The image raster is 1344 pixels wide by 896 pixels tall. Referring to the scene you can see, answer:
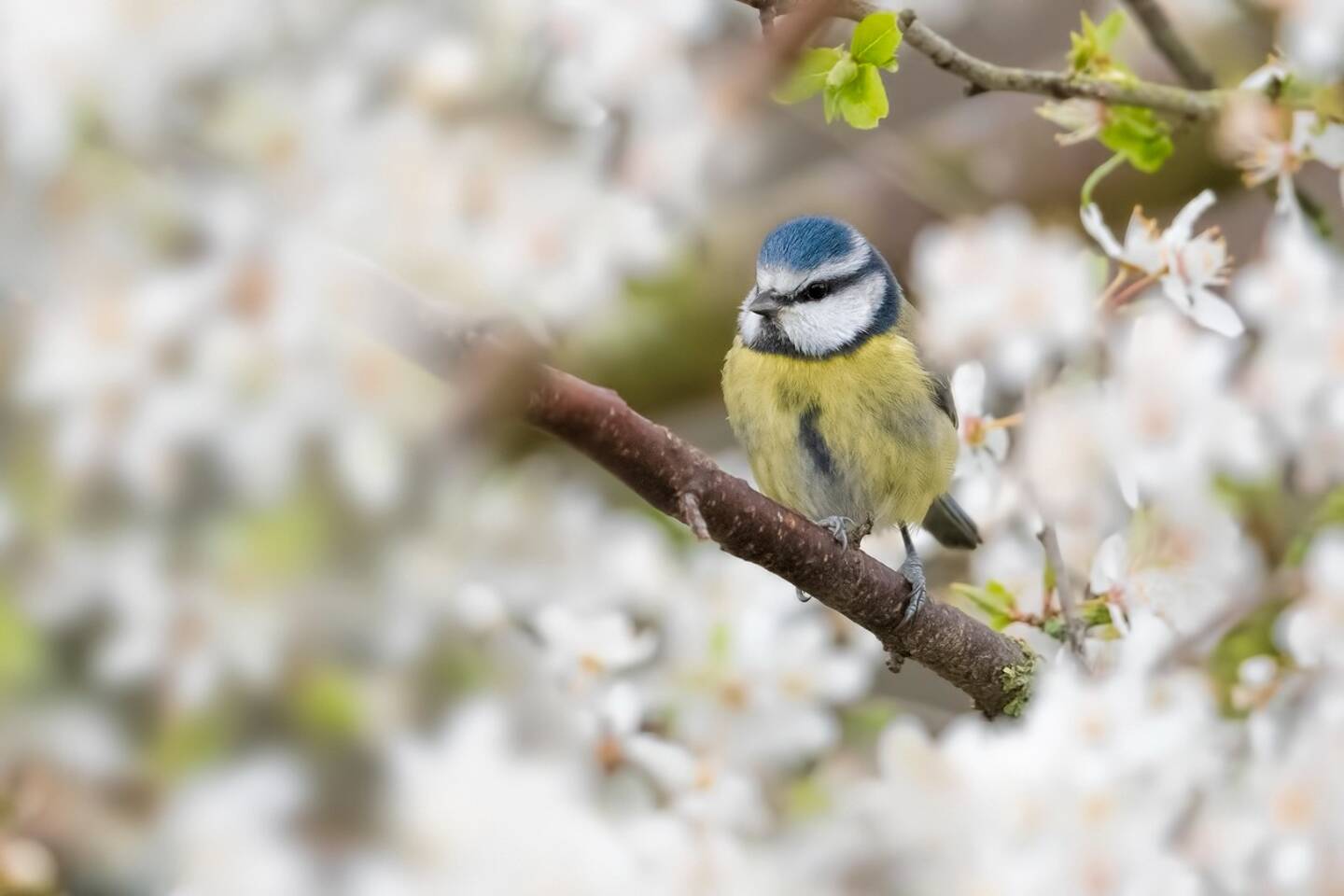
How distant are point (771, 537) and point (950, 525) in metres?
0.65

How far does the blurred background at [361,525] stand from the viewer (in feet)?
3.29

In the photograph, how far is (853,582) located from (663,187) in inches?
23.6

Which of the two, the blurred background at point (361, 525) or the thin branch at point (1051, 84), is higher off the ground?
the thin branch at point (1051, 84)

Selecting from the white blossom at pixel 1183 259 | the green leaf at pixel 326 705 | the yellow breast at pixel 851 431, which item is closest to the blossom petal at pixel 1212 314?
the white blossom at pixel 1183 259

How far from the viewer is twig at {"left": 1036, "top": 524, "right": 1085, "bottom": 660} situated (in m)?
0.99

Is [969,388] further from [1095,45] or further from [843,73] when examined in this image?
[843,73]

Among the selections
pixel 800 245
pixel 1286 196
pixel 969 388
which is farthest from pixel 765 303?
pixel 1286 196

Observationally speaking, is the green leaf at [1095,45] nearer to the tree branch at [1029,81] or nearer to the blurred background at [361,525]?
the tree branch at [1029,81]

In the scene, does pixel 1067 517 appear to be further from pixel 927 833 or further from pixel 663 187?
pixel 663 187

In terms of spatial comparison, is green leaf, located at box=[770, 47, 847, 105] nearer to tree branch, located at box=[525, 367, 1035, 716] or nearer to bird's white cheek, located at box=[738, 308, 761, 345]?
tree branch, located at box=[525, 367, 1035, 716]

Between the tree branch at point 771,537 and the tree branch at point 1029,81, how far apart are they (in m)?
0.25

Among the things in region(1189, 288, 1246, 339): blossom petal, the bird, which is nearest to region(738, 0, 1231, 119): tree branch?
region(1189, 288, 1246, 339): blossom petal

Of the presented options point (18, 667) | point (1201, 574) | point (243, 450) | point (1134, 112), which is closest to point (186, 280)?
point (243, 450)

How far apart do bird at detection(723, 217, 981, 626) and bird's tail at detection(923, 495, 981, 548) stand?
15 cm
